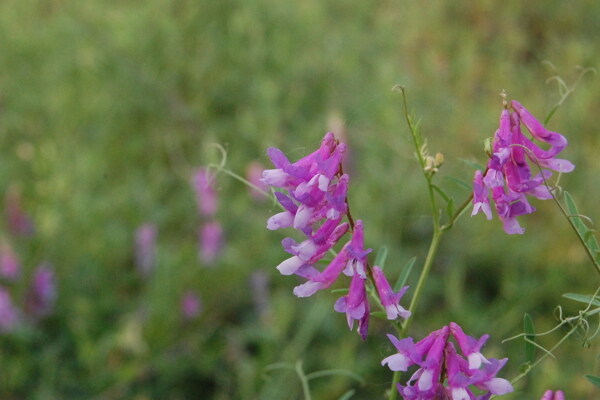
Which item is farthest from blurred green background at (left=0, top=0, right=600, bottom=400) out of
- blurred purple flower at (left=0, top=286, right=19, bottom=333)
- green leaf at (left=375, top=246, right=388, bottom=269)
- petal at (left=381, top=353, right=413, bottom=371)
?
petal at (left=381, top=353, right=413, bottom=371)

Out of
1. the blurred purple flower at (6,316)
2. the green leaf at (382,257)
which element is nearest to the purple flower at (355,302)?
the green leaf at (382,257)

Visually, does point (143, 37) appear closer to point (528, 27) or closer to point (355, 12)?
point (355, 12)

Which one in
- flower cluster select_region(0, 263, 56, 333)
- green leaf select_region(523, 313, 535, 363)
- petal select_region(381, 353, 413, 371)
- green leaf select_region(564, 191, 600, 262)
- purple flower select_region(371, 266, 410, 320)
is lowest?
flower cluster select_region(0, 263, 56, 333)

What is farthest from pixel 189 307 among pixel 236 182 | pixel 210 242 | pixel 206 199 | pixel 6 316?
pixel 236 182

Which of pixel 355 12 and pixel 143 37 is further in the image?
pixel 355 12

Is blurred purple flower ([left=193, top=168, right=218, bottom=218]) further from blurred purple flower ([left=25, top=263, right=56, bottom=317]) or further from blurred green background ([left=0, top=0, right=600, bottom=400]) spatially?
blurred purple flower ([left=25, top=263, right=56, bottom=317])

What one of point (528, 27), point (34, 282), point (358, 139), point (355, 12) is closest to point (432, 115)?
point (358, 139)
